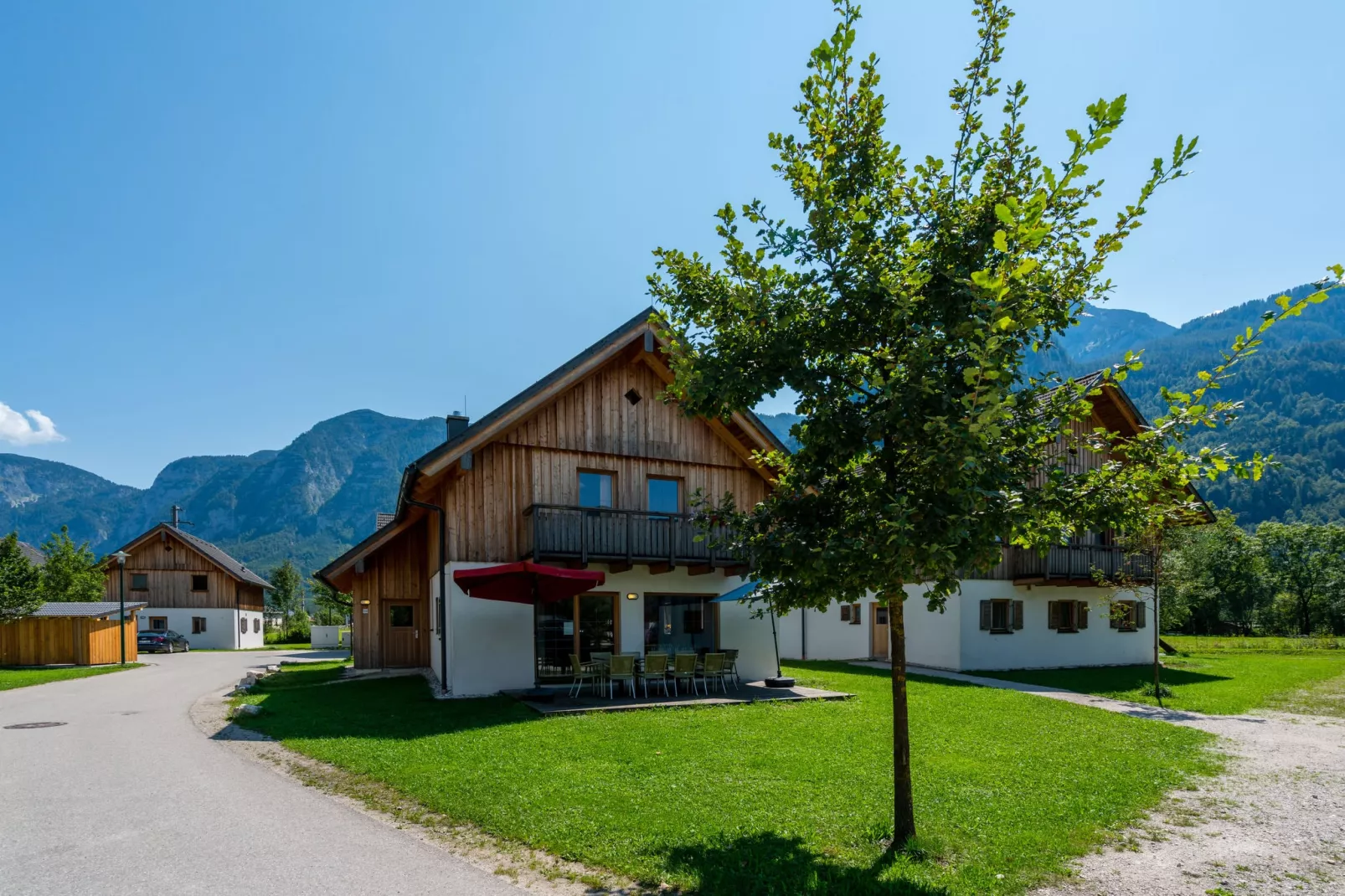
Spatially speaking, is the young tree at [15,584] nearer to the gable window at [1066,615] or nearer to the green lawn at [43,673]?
the green lawn at [43,673]

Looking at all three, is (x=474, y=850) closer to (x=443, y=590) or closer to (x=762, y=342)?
(x=762, y=342)

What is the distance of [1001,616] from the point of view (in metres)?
26.1

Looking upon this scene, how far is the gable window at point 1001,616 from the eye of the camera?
25766mm

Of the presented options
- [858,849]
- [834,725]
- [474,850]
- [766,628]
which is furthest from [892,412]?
[766,628]

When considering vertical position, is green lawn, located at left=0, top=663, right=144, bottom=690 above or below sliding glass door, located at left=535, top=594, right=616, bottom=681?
below

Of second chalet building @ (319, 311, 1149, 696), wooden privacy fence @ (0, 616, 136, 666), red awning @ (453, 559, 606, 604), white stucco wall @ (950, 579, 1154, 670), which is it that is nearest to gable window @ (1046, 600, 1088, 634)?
white stucco wall @ (950, 579, 1154, 670)

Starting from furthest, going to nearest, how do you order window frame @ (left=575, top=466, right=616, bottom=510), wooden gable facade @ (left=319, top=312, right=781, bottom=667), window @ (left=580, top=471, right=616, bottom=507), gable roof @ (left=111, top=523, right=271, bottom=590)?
gable roof @ (left=111, top=523, right=271, bottom=590)
window @ (left=580, top=471, right=616, bottom=507)
window frame @ (left=575, top=466, right=616, bottom=510)
wooden gable facade @ (left=319, top=312, right=781, bottom=667)

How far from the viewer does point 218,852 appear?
681 cm

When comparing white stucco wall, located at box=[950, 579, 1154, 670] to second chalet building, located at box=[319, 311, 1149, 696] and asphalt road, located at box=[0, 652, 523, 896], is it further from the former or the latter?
asphalt road, located at box=[0, 652, 523, 896]

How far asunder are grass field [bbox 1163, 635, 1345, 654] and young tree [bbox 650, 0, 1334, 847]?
34.9 meters

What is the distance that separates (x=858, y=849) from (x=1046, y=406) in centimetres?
383

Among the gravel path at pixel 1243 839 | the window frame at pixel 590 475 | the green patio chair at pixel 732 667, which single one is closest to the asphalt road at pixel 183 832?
the gravel path at pixel 1243 839

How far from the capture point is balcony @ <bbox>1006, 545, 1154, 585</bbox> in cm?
2609

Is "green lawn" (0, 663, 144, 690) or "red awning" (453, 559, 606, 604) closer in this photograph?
"red awning" (453, 559, 606, 604)
